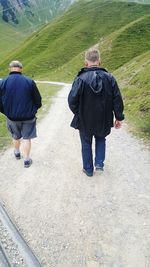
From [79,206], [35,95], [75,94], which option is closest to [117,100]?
[75,94]

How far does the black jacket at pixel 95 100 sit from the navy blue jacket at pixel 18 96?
1.56 meters

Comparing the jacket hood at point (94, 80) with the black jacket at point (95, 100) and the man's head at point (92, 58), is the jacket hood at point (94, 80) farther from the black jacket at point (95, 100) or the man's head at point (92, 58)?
the man's head at point (92, 58)

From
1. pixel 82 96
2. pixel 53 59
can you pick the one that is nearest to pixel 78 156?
pixel 82 96

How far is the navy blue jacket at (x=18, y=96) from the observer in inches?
399

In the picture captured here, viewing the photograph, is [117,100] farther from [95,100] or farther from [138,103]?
[138,103]

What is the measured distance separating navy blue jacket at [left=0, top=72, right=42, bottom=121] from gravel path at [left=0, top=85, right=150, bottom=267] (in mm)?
1704

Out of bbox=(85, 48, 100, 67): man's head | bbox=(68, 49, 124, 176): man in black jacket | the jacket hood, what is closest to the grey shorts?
bbox=(68, 49, 124, 176): man in black jacket

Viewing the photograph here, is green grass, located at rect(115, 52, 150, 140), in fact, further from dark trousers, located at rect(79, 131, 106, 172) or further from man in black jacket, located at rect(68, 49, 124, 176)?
man in black jacket, located at rect(68, 49, 124, 176)

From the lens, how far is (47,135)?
15.4 m

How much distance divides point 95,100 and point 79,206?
2713 millimetres

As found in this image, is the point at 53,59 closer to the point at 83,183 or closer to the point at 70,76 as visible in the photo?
the point at 70,76

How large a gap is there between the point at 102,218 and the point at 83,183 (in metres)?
1.96

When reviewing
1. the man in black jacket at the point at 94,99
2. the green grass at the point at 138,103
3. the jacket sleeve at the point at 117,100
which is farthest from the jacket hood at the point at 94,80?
the green grass at the point at 138,103

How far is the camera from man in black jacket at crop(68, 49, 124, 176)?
9.01m
